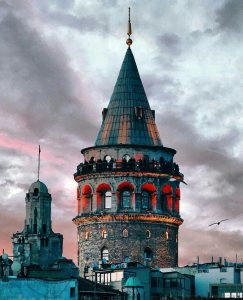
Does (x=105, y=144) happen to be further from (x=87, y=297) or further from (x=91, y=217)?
(x=87, y=297)

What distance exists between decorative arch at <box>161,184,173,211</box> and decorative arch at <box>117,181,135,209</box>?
4791 millimetres

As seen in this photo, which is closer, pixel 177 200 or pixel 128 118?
pixel 128 118

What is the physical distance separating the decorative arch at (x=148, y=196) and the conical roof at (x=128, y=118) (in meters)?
6.02

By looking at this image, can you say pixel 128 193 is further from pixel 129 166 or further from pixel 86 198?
pixel 86 198

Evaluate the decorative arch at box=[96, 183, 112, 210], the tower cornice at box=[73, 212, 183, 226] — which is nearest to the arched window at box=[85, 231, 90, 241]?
the tower cornice at box=[73, 212, 183, 226]

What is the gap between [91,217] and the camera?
192 metres

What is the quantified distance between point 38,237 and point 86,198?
559 inches

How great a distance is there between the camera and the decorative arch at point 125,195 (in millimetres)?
191125

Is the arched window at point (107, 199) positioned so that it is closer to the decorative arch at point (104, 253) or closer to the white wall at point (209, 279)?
the decorative arch at point (104, 253)

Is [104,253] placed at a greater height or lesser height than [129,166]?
lesser

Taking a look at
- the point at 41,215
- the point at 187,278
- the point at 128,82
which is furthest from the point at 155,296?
the point at 128,82

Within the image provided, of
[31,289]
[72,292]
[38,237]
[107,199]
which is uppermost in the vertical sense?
[107,199]

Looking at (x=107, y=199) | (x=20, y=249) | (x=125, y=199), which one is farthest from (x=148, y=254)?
(x=20, y=249)

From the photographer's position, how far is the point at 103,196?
19275 cm
